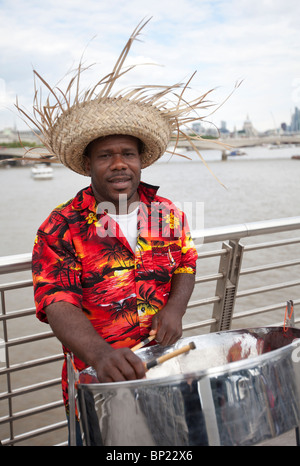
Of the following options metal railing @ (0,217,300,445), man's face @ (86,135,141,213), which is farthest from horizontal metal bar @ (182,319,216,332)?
man's face @ (86,135,141,213)

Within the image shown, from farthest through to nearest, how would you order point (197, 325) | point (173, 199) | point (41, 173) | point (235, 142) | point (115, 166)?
point (41, 173), point (235, 142), point (173, 199), point (197, 325), point (115, 166)

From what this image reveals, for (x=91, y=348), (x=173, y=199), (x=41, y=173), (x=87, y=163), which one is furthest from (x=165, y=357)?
(x=41, y=173)

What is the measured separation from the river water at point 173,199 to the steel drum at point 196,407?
0.84 meters

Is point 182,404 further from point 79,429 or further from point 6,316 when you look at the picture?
point 6,316

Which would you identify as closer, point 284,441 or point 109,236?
point 284,441

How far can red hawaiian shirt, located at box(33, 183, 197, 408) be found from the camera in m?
1.17

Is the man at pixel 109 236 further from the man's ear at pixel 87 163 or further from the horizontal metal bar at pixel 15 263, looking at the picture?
the horizontal metal bar at pixel 15 263

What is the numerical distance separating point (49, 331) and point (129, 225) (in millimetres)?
670

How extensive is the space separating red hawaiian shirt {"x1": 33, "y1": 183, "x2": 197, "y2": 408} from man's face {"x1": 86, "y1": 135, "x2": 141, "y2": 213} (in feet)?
0.23

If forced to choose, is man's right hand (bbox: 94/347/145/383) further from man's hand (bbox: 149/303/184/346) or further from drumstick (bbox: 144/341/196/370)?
man's hand (bbox: 149/303/184/346)

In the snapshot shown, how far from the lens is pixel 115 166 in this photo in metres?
1.23

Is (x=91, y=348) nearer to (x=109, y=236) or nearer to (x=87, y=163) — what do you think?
(x=109, y=236)

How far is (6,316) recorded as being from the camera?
1.56 m

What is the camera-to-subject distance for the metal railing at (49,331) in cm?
166
